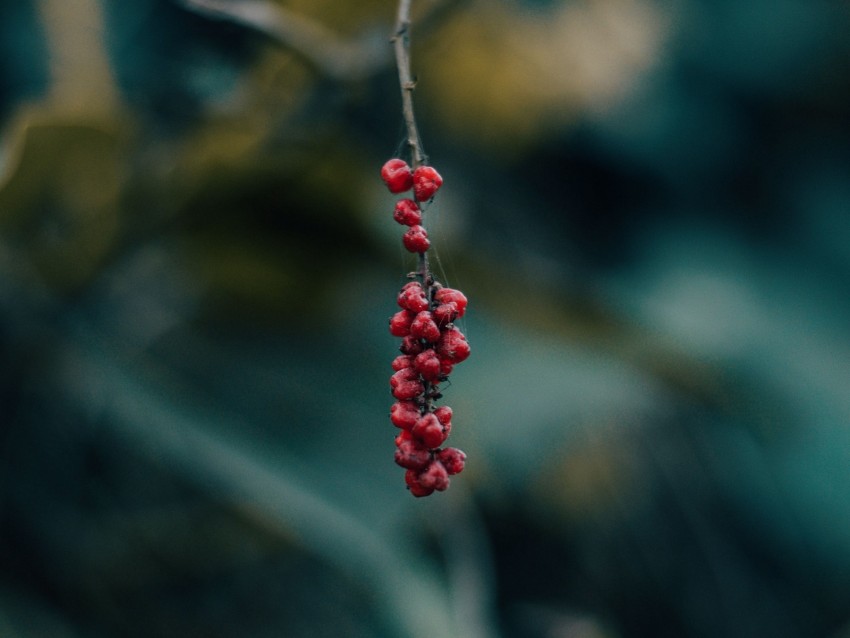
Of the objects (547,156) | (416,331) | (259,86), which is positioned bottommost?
(416,331)

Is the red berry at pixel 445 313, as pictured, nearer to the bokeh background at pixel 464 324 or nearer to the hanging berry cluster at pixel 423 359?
the hanging berry cluster at pixel 423 359

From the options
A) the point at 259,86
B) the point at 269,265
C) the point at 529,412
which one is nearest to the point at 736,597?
the point at 529,412

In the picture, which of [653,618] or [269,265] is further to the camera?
[653,618]

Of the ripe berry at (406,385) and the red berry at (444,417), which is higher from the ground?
the ripe berry at (406,385)

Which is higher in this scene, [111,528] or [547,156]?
[547,156]

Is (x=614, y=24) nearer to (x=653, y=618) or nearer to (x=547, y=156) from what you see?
(x=547, y=156)

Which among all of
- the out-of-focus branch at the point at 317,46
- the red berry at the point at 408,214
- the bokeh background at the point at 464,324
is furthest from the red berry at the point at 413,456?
the out-of-focus branch at the point at 317,46

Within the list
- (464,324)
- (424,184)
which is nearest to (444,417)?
(424,184)
